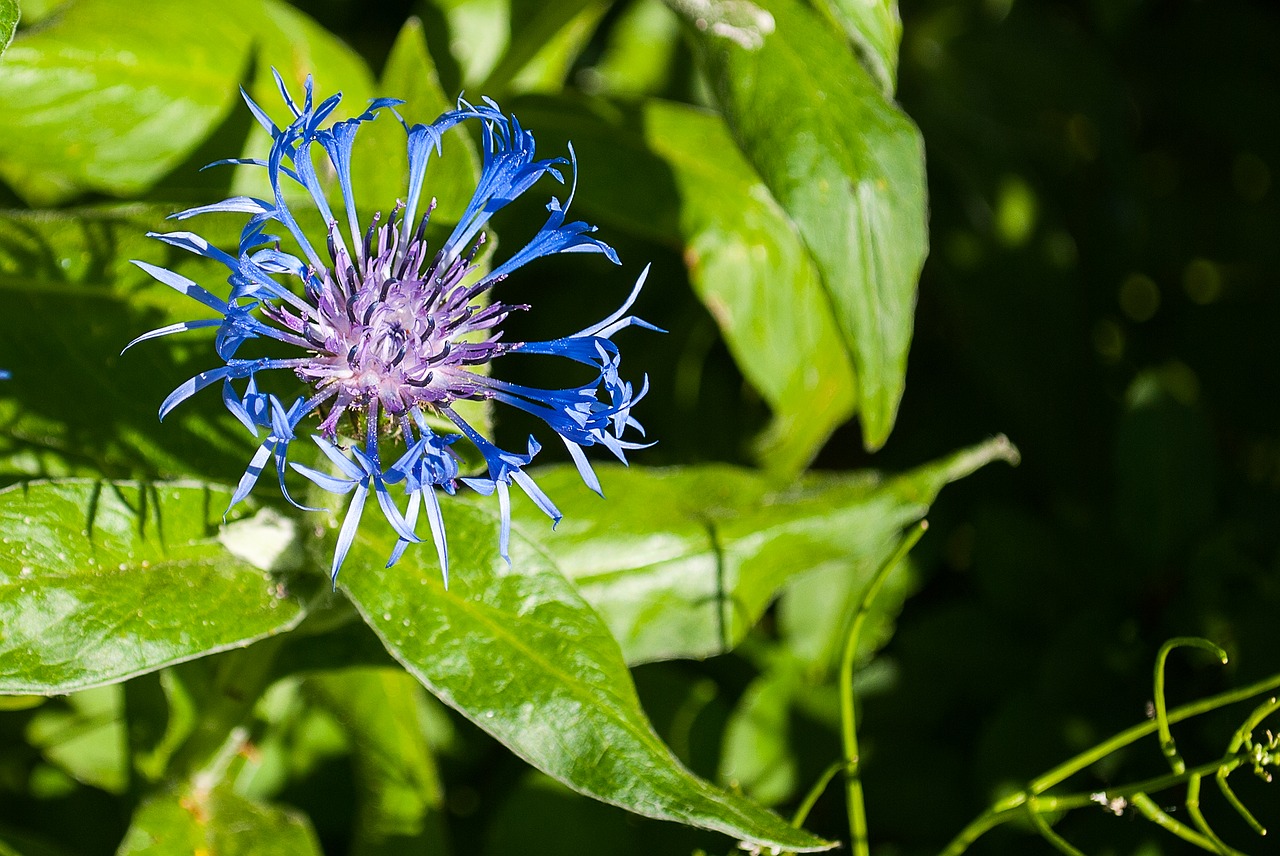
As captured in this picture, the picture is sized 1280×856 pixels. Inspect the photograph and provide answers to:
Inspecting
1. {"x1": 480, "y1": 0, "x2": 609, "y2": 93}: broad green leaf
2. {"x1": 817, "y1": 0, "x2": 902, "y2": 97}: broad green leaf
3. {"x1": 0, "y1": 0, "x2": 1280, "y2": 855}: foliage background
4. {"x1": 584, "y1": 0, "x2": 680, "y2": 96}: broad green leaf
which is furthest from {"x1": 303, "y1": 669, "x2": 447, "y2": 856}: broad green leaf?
{"x1": 584, "y1": 0, "x2": 680, "y2": 96}: broad green leaf

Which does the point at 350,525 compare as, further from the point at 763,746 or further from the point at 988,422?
the point at 988,422

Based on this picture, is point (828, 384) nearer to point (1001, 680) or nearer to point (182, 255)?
point (1001, 680)

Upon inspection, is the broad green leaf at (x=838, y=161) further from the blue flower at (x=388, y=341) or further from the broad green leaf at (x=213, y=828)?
the broad green leaf at (x=213, y=828)

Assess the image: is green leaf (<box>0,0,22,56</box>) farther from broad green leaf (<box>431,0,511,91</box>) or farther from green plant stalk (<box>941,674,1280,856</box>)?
green plant stalk (<box>941,674,1280,856</box>)

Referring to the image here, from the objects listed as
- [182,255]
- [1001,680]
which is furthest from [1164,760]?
[182,255]

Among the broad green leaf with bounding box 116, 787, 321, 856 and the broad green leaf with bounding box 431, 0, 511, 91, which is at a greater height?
the broad green leaf with bounding box 431, 0, 511, 91

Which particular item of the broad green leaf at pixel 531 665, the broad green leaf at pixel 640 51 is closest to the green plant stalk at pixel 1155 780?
the broad green leaf at pixel 531 665
